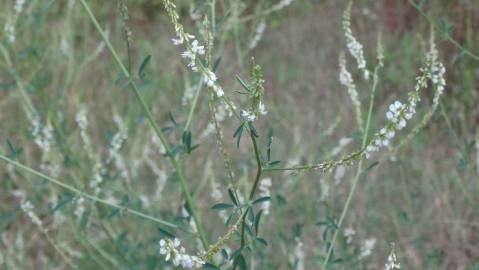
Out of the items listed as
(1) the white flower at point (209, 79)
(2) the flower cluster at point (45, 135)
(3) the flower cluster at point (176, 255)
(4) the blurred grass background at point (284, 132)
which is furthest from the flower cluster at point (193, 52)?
(2) the flower cluster at point (45, 135)

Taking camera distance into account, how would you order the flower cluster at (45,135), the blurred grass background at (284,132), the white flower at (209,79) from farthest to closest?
A: the blurred grass background at (284,132) → the flower cluster at (45,135) → the white flower at (209,79)

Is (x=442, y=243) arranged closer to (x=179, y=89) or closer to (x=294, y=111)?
(x=294, y=111)

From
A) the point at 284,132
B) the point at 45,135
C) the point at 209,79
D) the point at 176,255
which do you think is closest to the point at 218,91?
the point at 209,79

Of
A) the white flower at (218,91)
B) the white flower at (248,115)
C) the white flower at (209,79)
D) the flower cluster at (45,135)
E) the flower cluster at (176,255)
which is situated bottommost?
the flower cluster at (176,255)

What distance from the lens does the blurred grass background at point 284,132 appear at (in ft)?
8.84

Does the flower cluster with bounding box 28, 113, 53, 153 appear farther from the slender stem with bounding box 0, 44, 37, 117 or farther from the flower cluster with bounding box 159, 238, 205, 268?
the flower cluster with bounding box 159, 238, 205, 268

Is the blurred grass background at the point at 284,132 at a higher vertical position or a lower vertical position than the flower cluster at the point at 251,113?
higher

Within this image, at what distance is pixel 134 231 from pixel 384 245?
1.03 metres

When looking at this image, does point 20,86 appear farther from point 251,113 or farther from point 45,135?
point 251,113

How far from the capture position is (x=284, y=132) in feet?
12.9

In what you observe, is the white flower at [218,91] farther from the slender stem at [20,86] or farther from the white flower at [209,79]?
the slender stem at [20,86]

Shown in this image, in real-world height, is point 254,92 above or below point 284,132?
below

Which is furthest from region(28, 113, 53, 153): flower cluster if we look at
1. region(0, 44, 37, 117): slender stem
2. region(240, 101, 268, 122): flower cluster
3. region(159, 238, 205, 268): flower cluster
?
region(240, 101, 268, 122): flower cluster

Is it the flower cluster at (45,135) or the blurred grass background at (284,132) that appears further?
the blurred grass background at (284,132)
